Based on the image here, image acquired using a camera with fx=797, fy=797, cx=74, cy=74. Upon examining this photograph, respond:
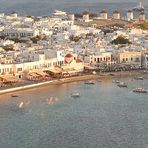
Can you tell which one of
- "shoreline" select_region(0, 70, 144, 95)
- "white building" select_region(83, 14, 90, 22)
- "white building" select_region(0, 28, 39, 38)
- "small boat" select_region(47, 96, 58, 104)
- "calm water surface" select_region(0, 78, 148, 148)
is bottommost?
"calm water surface" select_region(0, 78, 148, 148)

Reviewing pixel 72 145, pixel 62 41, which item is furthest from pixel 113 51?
pixel 72 145

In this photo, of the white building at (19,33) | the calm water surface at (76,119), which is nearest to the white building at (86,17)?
the white building at (19,33)

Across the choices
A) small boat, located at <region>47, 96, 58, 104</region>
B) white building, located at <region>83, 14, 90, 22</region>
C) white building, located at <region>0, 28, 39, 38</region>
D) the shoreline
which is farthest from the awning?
white building, located at <region>83, 14, 90, 22</region>

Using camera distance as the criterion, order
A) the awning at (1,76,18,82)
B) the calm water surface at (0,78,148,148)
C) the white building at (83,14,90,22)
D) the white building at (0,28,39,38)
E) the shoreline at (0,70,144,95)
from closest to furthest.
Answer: the calm water surface at (0,78,148,148) < the shoreline at (0,70,144,95) < the awning at (1,76,18,82) < the white building at (0,28,39,38) < the white building at (83,14,90,22)

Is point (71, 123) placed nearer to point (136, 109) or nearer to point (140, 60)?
point (136, 109)

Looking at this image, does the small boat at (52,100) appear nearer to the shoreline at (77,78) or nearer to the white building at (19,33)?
the shoreline at (77,78)

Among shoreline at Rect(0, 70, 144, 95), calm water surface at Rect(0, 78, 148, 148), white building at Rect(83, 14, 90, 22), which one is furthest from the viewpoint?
white building at Rect(83, 14, 90, 22)

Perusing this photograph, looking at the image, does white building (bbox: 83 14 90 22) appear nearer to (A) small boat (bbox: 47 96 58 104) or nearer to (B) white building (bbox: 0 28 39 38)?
(B) white building (bbox: 0 28 39 38)

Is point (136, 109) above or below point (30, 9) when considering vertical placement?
below

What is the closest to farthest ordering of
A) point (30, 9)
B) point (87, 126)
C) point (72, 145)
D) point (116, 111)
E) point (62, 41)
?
point (72, 145) < point (87, 126) < point (116, 111) < point (62, 41) < point (30, 9)
